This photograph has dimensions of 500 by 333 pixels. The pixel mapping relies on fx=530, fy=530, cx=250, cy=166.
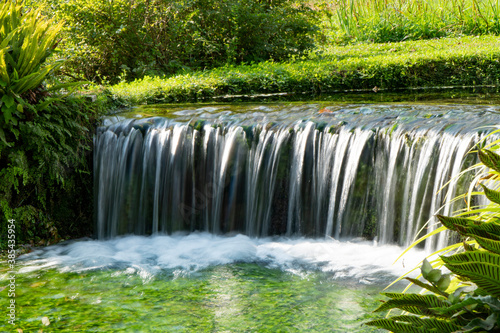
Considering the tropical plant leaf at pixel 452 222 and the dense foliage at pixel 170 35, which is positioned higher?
the dense foliage at pixel 170 35

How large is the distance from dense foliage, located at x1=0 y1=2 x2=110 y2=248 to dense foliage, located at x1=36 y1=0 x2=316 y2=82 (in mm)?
5411

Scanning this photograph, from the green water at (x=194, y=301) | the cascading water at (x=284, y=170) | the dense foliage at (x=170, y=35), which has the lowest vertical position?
the green water at (x=194, y=301)

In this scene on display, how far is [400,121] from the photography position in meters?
6.04

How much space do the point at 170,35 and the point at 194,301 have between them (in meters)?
9.37

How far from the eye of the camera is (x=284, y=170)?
614 centimetres

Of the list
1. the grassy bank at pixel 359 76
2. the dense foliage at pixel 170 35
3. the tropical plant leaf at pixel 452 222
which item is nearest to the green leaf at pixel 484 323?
the tropical plant leaf at pixel 452 222

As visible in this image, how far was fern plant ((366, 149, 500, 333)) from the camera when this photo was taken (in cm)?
177

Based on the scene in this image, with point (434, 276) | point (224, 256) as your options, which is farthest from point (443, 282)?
point (224, 256)

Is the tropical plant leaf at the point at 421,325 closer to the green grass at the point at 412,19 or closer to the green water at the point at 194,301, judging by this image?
A: the green water at the point at 194,301

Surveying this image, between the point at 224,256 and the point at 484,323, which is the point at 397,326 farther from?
the point at 224,256

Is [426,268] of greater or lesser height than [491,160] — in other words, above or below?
below

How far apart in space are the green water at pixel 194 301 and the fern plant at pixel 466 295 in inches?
70.2

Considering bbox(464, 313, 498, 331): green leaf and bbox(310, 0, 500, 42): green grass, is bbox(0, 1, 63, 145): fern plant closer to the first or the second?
bbox(464, 313, 498, 331): green leaf

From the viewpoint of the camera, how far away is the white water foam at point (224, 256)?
4984 millimetres
